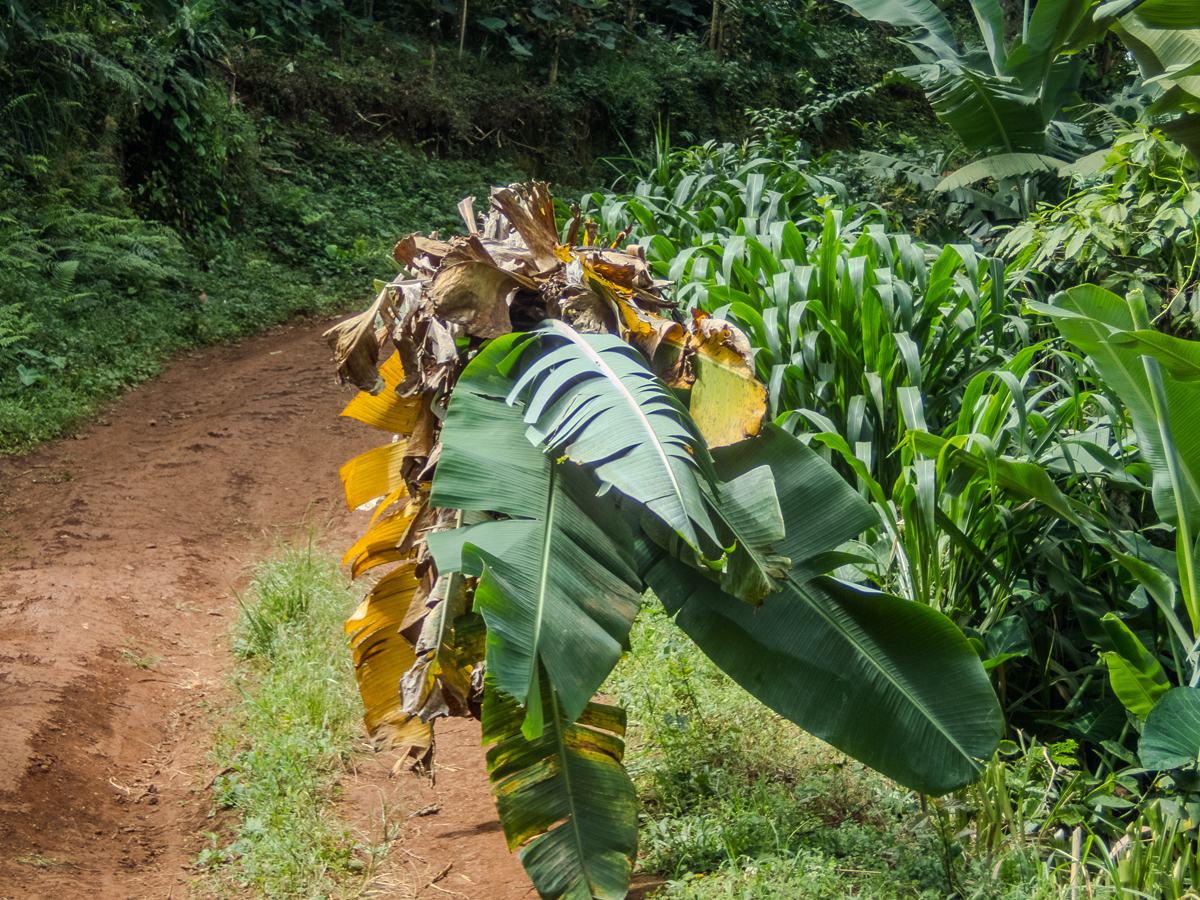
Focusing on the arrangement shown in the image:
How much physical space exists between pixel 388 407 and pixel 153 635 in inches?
91.8

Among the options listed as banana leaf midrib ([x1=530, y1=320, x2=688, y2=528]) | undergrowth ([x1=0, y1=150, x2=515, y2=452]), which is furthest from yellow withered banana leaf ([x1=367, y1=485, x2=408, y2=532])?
undergrowth ([x1=0, y1=150, x2=515, y2=452])

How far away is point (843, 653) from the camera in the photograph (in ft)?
7.35

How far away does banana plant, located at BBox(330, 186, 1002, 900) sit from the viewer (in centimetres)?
195

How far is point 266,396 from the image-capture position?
7453mm

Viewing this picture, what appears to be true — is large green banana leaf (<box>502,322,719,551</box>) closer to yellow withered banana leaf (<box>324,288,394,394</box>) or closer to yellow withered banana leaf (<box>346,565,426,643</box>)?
yellow withered banana leaf (<box>324,288,394,394</box>)

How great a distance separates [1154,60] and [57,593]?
658 cm

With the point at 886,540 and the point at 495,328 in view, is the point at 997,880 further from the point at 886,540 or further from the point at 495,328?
the point at 495,328

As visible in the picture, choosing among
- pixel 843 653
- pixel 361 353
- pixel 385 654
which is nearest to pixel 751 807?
pixel 843 653

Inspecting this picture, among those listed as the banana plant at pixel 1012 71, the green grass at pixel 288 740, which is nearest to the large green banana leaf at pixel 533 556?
the green grass at pixel 288 740

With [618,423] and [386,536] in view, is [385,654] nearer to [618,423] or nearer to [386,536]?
[386,536]

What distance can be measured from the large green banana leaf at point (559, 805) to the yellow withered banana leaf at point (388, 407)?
1.17 meters

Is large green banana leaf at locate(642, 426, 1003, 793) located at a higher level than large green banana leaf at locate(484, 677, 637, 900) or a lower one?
higher

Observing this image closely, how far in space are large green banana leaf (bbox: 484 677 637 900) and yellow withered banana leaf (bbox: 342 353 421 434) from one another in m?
1.17

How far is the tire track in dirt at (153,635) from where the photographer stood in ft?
9.37
